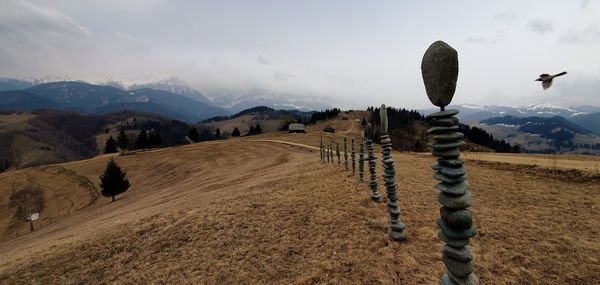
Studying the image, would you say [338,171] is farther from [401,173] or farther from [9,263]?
[9,263]

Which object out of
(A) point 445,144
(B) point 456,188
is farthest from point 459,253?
(A) point 445,144

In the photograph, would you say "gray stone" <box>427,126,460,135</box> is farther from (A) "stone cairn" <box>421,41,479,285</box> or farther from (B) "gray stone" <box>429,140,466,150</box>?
(B) "gray stone" <box>429,140,466,150</box>

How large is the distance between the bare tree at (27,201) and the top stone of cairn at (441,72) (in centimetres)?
6787

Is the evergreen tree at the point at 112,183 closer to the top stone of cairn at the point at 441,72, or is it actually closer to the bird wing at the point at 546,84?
the top stone of cairn at the point at 441,72

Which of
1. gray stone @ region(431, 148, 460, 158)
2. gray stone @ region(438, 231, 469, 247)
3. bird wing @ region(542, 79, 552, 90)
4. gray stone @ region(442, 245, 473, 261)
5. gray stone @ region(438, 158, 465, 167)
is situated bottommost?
gray stone @ region(442, 245, 473, 261)

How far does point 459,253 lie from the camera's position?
16.5 feet

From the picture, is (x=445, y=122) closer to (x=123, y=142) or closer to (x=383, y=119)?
(x=383, y=119)

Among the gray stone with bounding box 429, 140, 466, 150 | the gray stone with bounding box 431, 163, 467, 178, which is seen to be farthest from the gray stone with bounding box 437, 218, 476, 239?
the gray stone with bounding box 429, 140, 466, 150

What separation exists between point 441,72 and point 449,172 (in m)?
1.83

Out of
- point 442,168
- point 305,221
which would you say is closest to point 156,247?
point 305,221

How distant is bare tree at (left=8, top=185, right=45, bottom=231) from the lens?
5668cm

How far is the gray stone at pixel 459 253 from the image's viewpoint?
4984 mm

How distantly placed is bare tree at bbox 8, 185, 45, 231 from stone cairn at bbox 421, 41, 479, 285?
222ft

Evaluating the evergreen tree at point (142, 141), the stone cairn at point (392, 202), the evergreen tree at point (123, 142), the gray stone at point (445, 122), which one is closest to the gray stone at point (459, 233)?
the gray stone at point (445, 122)
